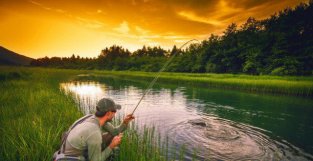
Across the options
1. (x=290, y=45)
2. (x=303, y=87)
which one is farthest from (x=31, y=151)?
(x=290, y=45)

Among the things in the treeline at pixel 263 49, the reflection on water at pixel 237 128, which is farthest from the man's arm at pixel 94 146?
the treeline at pixel 263 49

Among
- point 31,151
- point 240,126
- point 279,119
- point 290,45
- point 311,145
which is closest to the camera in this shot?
point 31,151

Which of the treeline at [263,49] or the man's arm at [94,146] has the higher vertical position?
the treeline at [263,49]

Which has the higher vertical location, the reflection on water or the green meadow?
the green meadow

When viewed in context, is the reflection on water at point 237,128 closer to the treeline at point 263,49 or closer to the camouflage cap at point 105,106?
the camouflage cap at point 105,106

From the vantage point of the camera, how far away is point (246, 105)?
734 inches

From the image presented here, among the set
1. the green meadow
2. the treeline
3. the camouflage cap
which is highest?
the treeline

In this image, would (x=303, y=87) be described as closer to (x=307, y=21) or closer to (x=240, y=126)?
(x=240, y=126)

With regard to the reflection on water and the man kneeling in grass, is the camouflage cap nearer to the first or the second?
the man kneeling in grass

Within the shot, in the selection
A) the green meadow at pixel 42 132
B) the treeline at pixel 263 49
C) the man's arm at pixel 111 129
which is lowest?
the green meadow at pixel 42 132

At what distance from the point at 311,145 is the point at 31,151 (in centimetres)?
1075

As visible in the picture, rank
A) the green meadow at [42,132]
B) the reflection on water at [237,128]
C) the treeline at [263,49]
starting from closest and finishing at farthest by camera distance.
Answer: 1. the green meadow at [42,132]
2. the reflection on water at [237,128]
3. the treeline at [263,49]

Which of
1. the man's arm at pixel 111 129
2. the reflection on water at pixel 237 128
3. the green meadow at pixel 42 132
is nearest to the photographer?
the green meadow at pixel 42 132

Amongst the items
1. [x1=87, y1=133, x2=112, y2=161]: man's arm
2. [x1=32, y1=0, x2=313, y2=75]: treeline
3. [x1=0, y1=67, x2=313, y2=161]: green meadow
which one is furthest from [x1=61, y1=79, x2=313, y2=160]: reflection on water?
[x1=32, y1=0, x2=313, y2=75]: treeline
